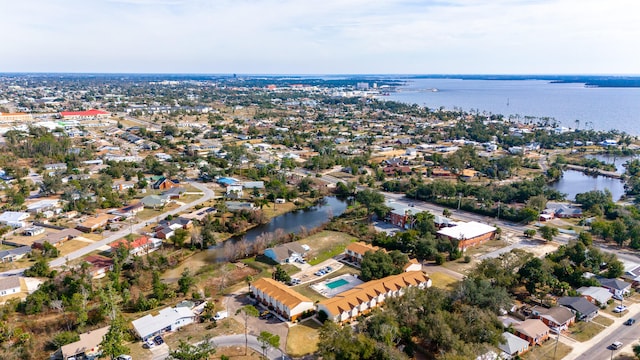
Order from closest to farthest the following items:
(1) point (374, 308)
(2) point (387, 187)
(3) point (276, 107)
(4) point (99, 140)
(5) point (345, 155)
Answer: (1) point (374, 308)
(2) point (387, 187)
(5) point (345, 155)
(4) point (99, 140)
(3) point (276, 107)

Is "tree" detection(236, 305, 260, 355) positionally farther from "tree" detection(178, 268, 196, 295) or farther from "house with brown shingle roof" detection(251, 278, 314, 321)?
"tree" detection(178, 268, 196, 295)

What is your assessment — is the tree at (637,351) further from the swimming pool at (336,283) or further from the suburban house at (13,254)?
the suburban house at (13,254)

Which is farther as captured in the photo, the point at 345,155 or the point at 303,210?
the point at 345,155

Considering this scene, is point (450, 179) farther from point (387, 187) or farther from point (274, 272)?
point (274, 272)

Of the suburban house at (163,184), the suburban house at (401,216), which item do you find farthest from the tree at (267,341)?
the suburban house at (163,184)

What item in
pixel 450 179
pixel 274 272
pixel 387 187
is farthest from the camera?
pixel 450 179

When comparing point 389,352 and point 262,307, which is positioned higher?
point 389,352

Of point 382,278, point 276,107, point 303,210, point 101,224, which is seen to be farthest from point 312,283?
point 276,107

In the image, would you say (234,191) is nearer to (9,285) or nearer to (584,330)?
(9,285)
